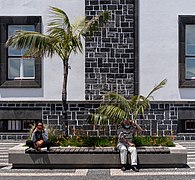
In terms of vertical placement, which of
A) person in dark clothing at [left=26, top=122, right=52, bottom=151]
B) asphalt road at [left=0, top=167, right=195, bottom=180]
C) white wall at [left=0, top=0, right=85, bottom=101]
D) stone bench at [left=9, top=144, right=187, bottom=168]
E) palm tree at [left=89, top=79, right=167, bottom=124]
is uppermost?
white wall at [left=0, top=0, right=85, bottom=101]

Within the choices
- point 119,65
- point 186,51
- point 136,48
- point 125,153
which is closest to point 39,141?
point 125,153

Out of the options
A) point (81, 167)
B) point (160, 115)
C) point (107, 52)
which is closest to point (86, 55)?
point (107, 52)

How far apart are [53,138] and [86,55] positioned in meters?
5.48

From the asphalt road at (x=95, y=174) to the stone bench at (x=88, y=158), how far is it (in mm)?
182

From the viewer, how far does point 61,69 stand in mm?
16484

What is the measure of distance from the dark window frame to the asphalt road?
20.6 feet

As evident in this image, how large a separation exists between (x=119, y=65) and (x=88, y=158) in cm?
655

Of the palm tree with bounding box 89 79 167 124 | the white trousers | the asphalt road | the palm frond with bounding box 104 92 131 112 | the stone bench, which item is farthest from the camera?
the palm frond with bounding box 104 92 131 112

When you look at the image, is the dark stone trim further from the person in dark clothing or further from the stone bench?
the person in dark clothing

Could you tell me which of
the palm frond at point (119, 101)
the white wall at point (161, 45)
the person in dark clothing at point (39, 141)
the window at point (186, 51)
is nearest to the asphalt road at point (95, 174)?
the person in dark clothing at point (39, 141)

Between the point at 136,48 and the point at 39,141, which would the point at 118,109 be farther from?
the point at 136,48

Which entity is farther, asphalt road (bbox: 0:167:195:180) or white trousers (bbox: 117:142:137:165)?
white trousers (bbox: 117:142:137:165)

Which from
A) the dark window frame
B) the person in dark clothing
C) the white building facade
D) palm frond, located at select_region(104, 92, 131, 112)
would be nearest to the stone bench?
the person in dark clothing

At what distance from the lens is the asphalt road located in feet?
31.1
